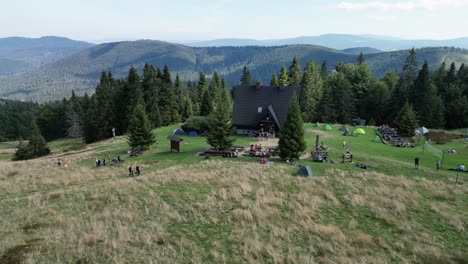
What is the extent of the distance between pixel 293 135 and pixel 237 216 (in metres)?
17.8

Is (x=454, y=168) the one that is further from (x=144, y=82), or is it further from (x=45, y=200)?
(x=144, y=82)

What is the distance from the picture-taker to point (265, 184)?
78.7 feet

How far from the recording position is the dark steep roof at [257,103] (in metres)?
49.8

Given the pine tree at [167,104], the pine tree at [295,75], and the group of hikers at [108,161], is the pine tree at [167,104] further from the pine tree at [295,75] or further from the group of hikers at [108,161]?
the pine tree at [295,75]

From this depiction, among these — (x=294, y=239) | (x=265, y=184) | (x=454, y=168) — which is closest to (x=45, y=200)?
(x=265, y=184)

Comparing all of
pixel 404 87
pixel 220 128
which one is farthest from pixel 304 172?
pixel 404 87

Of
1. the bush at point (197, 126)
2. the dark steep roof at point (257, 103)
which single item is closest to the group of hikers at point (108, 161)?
the bush at point (197, 126)

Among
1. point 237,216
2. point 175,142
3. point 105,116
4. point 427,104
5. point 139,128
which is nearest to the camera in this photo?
point 237,216

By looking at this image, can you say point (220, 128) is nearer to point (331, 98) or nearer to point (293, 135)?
point (293, 135)

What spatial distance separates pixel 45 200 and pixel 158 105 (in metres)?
48.1

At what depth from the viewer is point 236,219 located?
17422mm

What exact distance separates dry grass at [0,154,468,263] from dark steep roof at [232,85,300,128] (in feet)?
75.4

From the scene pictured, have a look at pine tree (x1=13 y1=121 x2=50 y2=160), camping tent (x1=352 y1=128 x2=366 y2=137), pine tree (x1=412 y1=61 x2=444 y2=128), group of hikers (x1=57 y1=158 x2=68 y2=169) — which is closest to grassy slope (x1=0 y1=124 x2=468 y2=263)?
group of hikers (x1=57 y1=158 x2=68 y2=169)

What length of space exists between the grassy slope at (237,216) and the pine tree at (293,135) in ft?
13.1
